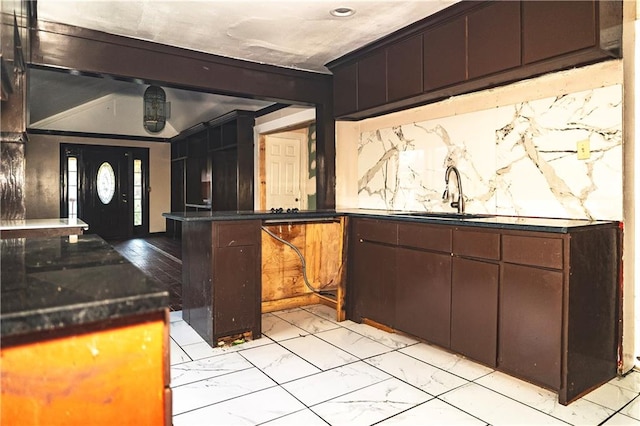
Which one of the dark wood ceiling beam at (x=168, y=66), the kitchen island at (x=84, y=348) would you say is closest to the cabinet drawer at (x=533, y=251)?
the kitchen island at (x=84, y=348)

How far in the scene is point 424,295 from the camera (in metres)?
2.91

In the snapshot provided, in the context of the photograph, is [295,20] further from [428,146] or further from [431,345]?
[431,345]

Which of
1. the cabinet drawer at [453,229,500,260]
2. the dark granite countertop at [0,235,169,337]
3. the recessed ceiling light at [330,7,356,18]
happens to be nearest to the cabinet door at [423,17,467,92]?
the recessed ceiling light at [330,7,356,18]

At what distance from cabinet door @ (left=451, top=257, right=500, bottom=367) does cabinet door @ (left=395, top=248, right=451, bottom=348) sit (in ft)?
0.20

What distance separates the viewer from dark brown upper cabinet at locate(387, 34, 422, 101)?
3246mm

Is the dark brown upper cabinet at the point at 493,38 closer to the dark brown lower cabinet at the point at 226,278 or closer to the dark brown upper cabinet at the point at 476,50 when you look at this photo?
the dark brown upper cabinet at the point at 476,50

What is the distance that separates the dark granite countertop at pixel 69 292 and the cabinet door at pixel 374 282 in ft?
7.77

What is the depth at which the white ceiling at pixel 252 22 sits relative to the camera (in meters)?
2.79

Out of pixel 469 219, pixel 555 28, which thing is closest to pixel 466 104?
pixel 555 28

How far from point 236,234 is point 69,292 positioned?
2337mm

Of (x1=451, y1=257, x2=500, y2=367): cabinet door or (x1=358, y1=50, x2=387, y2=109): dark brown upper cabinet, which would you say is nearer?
(x1=451, y1=257, x2=500, y2=367): cabinet door

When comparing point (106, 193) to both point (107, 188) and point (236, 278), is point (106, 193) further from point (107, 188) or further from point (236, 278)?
point (236, 278)

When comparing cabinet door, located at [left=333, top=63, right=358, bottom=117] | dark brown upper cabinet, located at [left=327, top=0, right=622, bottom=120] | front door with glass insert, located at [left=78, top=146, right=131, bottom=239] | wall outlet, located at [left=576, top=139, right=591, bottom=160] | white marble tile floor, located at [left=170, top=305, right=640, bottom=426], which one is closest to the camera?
white marble tile floor, located at [left=170, top=305, right=640, bottom=426]

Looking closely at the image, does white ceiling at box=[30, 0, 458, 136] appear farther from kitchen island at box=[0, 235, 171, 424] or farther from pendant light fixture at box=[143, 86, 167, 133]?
kitchen island at box=[0, 235, 171, 424]
